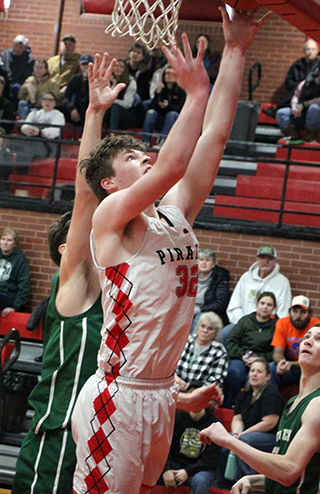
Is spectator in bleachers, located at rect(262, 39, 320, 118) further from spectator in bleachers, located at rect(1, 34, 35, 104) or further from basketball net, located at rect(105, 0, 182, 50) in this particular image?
basketball net, located at rect(105, 0, 182, 50)

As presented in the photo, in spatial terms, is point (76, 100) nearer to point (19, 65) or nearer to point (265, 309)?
point (19, 65)

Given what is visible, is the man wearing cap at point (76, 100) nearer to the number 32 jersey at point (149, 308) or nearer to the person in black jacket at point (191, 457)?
the person in black jacket at point (191, 457)

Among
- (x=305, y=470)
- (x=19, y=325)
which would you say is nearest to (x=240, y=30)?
(x=305, y=470)

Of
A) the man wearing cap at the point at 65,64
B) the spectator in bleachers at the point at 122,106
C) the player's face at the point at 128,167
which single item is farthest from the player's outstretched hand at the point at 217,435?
the man wearing cap at the point at 65,64

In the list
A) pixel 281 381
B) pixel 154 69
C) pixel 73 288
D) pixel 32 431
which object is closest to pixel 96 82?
pixel 73 288

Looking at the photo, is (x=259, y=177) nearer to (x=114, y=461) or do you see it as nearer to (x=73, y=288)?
(x=73, y=288)

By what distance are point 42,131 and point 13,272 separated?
86.2 inches

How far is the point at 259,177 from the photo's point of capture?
8.90m

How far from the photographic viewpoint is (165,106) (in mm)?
10117

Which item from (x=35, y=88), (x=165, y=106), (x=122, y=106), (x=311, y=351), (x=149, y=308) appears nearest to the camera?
(x=149, y=308)

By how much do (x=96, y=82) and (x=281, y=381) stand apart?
166 inches

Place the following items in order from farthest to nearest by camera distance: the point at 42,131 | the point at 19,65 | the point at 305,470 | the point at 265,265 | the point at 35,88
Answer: the point at 19,65 < the point at 35,88 < the point at 42,131 < the point at 265,265 < the point at 305,470

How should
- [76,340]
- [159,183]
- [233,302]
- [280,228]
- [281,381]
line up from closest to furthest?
[159,183] → [76,340] → [281,381] → [233,302] → [280,228]

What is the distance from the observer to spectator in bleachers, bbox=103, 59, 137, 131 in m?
9.84
